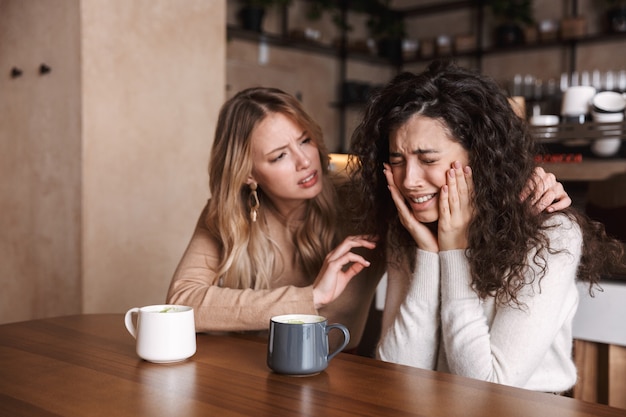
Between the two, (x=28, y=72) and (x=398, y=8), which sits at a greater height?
(x=398, y=8)

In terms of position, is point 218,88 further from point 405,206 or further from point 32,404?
point 32,404

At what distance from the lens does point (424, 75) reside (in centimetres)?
139

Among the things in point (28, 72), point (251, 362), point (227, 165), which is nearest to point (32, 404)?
point (251, 362)

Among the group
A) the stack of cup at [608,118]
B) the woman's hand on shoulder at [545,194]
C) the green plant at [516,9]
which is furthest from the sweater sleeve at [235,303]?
the green plant at [516,9]

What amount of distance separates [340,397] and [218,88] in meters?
2.40

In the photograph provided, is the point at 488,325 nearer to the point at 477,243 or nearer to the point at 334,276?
the point at 477,243

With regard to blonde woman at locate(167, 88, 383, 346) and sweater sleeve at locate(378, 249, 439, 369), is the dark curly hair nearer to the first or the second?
sweater sleeve at locate(378, 249, 439, 369)

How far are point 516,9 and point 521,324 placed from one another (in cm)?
447

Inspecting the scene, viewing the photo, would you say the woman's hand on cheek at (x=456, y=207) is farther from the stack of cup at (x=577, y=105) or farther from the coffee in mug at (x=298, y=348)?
the stack of cup at (x=577, y=105)

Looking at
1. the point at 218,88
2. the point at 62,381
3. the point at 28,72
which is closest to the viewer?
the point at 62,381

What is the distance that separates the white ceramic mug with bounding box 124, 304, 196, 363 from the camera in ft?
3.65

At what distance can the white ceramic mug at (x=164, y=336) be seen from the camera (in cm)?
111

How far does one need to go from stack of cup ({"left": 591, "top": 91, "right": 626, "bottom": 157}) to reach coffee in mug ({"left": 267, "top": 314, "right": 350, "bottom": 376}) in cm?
133

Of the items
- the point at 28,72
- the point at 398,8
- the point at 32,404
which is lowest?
the point at 32,404
